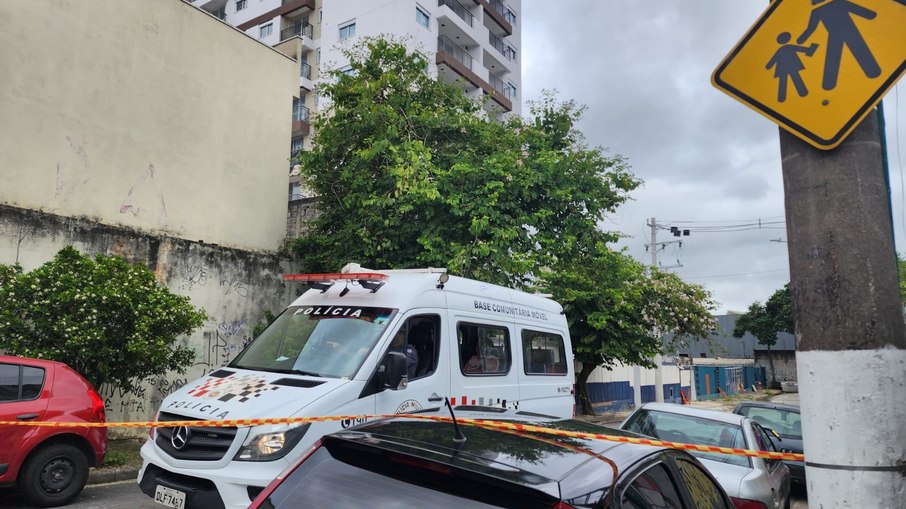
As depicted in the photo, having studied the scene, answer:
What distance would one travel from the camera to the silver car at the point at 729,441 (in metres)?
5.68

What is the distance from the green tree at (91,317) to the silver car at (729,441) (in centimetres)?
658

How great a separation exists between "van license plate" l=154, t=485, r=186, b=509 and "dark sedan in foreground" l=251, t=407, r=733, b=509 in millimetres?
2655

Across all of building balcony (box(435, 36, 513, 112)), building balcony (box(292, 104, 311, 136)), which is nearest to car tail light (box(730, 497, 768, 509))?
building balcony (box(435, 36, 513, 112))

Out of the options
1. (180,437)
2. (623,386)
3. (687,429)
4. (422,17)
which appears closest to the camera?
(180,437)

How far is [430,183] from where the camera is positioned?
491 inches

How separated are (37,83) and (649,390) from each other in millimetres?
23811

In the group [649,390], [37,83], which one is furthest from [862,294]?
[649,390]

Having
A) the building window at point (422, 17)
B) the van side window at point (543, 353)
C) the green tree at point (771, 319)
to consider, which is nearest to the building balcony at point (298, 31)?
the building window at point (422, 17)

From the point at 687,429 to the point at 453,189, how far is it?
7.17 metres

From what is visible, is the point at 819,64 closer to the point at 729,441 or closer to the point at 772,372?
the point at 729,441

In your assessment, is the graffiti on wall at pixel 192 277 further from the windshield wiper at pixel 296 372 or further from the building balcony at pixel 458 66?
the building balcony at pixel 458 66

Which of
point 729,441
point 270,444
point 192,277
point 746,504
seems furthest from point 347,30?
point 746,504

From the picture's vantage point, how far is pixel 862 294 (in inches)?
97.7

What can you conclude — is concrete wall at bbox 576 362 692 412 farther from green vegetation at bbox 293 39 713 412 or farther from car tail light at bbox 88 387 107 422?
car tail light at bbox 88 387 107 422
